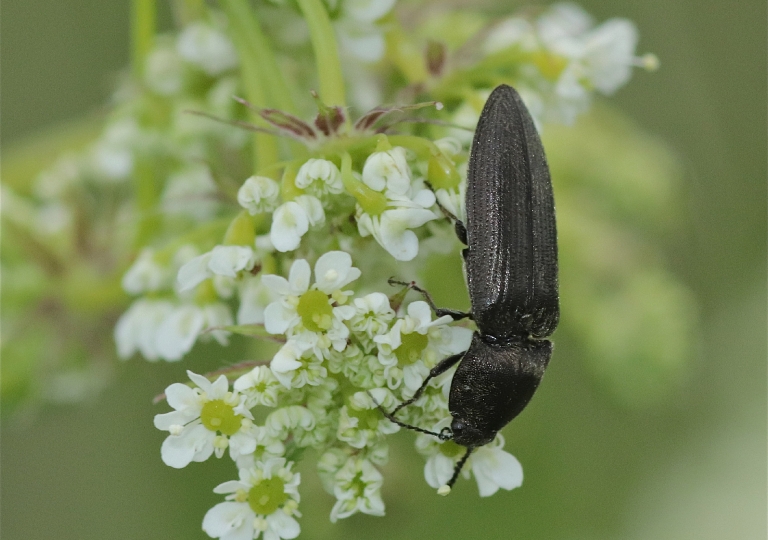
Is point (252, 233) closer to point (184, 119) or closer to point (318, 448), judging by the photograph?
point (318, 448)

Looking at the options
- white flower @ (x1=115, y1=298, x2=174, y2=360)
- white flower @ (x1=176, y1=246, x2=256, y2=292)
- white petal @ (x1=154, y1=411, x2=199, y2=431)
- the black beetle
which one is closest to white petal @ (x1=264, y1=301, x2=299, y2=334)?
white flower @ (x1=176, y1=246, x2=256, y2=292)

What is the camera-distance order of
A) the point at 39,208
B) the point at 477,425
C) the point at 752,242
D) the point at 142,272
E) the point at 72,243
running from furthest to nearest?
1. the point at 752,242
2. the point at 39,208
3. the point at 72,243
4. the point at 142,272
5. the point at 477,425

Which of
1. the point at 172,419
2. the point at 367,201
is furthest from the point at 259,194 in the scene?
the point at 172,419

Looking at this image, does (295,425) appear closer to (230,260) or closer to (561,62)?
(230,260)

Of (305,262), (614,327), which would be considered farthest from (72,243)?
(614,327)

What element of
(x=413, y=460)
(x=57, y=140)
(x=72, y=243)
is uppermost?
(x=57, y=140)

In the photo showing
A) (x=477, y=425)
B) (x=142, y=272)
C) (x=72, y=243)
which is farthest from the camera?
(x=72, y=243)

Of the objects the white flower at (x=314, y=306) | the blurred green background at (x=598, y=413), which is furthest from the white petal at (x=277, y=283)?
the blurred green background at (x=598, y=413)

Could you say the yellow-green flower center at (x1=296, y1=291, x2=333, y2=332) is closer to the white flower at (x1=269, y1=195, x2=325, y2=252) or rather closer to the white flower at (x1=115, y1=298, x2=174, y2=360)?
the white flower at (x1=269, y1=195, x2=325, y2=252)
